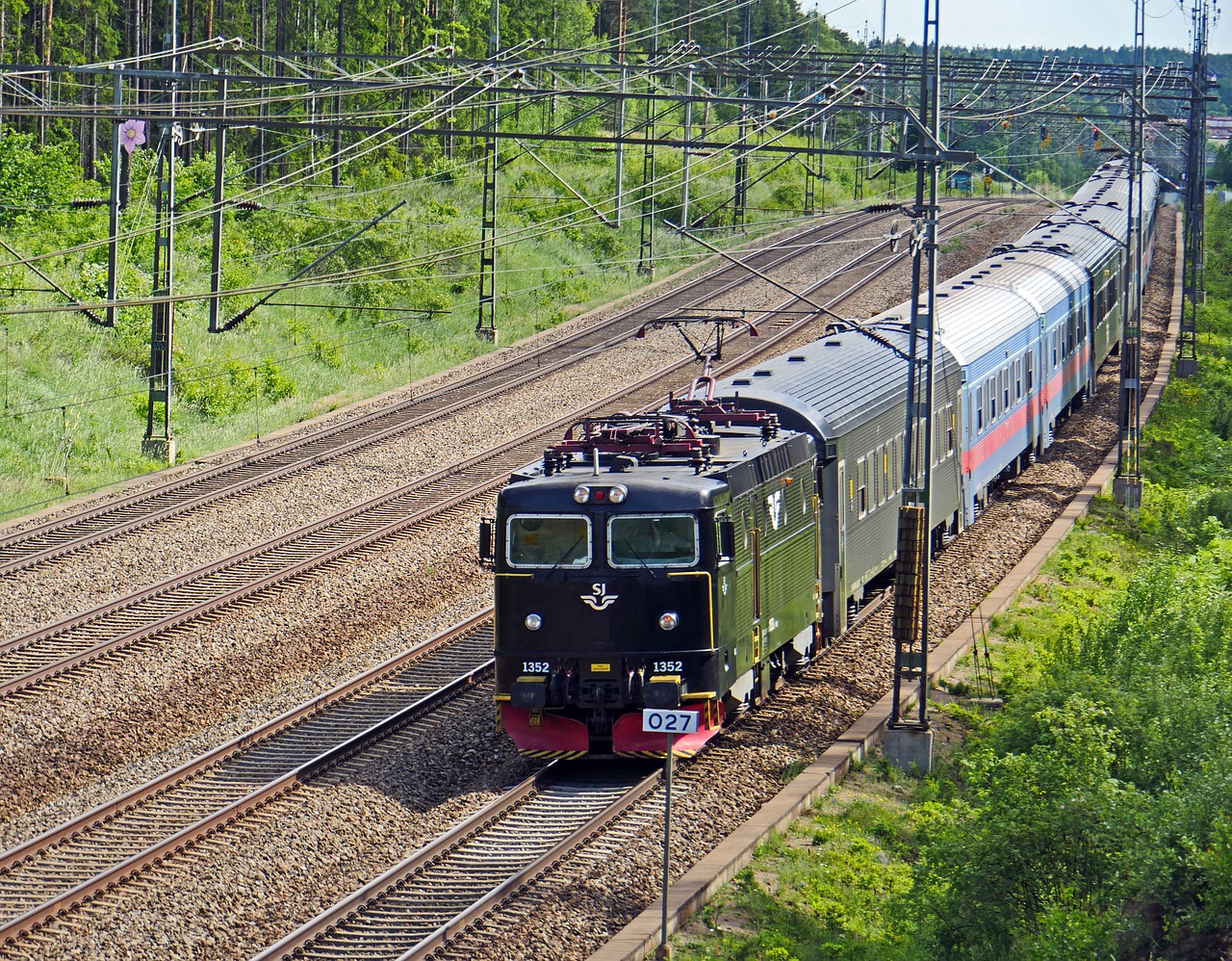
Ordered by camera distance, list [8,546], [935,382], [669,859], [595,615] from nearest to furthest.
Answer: [669,859], [595,615], [935,382], [8,546]

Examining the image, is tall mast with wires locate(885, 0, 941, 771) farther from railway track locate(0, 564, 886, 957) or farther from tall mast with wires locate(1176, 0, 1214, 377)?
tall mast with wires locate(1176, 0, 1214, 377)

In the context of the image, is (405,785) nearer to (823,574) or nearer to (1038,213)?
(823,574)

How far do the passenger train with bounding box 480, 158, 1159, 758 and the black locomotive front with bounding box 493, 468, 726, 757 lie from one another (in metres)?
0.01

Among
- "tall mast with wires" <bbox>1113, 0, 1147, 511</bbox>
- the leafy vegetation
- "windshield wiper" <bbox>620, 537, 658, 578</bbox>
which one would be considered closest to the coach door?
the leafy vegetation

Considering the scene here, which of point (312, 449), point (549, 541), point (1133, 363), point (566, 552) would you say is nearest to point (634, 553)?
point (566, 552)

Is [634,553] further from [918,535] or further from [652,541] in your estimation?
[918,535]

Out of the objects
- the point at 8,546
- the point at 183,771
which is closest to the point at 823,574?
the point at 183,771

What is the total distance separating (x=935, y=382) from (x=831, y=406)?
157 inches

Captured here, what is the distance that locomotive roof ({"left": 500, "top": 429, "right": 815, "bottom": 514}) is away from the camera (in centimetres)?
1409

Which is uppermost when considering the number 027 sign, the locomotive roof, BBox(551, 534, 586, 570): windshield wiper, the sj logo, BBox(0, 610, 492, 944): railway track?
the locomotive roof

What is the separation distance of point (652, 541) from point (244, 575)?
962 centimetres

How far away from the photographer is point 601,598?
1424cm

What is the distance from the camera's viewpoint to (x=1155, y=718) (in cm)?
1344

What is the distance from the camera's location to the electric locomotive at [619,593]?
14156 mm
